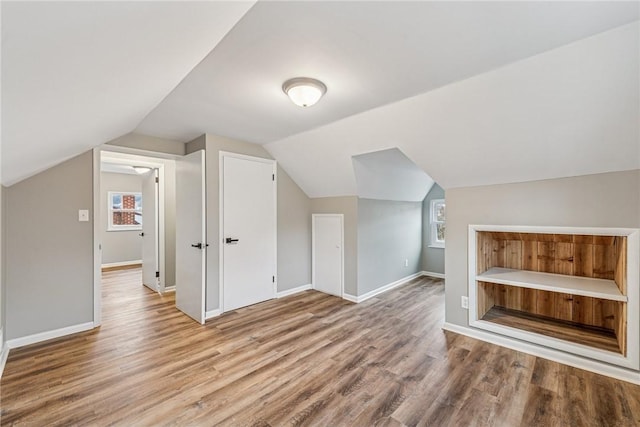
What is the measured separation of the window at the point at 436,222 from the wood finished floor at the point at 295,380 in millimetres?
2564

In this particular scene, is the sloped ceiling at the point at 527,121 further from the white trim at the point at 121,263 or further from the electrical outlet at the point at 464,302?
the white trim at the point at 121,263

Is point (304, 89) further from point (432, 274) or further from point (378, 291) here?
point (432, 274)

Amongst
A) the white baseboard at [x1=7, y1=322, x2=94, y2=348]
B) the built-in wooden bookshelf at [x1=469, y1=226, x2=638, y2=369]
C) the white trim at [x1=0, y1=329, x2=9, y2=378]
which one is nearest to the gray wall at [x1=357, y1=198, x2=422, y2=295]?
the built-in wooden bookshelf at [x1=469, y1=226, x2=638, y2=369]

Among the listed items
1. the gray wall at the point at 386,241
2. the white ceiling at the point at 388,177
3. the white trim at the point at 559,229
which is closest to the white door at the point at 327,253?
the gray wall at the point at 386,241

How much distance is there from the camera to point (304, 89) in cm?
205

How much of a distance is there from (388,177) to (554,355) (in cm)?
267

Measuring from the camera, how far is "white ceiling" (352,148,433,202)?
11.6 feet

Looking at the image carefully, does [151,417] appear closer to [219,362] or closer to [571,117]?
[219,362]

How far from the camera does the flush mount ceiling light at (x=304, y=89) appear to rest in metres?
2.03

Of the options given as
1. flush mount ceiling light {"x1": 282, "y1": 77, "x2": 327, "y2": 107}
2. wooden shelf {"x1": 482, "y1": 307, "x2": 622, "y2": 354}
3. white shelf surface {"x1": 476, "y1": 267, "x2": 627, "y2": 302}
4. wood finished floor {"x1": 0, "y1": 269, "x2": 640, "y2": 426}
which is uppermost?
flush mount ceiling light {"x1": 282, "y1": 77, "x2": 327, "y2": 107}

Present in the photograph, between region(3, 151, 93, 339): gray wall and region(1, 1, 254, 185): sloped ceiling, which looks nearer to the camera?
region(1, 1, 254, 185): sloped ceiling

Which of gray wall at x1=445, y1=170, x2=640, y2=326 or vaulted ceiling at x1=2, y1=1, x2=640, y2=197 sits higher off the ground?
vaulted ceiling at x1=2, y1=1, x2=640, y2=197

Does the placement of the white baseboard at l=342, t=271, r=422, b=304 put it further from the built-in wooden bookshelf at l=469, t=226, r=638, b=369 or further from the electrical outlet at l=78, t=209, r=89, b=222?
the electrical outlet at l=78, t=209, r=89, b=222

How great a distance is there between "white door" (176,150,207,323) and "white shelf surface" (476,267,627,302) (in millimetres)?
3077
